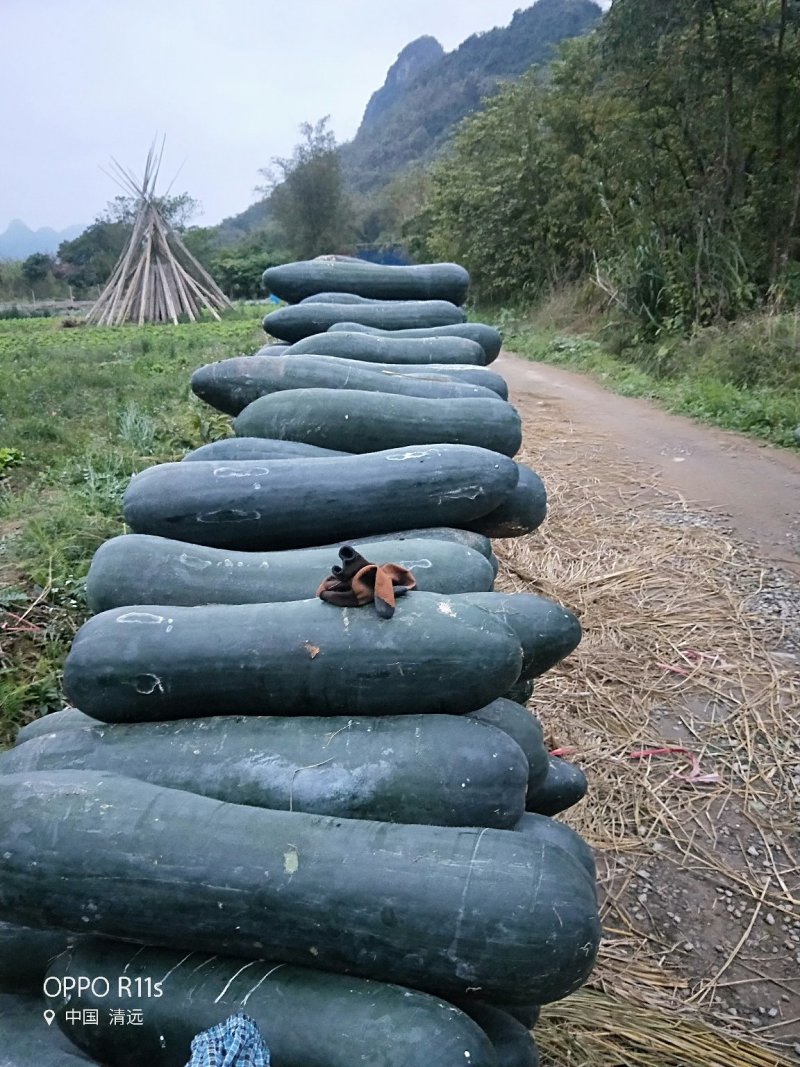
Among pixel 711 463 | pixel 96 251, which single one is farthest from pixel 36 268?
pixel 711 463

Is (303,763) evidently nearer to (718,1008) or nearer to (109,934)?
(109,934)

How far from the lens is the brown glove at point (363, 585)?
4.87 ft

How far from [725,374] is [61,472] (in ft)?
25.0

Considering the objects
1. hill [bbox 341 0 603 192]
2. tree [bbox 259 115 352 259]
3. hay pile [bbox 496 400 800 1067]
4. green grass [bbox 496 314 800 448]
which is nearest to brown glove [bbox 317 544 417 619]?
hay pile [bbox 496 400 800 1067]

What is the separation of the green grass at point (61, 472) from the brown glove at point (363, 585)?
200 cm

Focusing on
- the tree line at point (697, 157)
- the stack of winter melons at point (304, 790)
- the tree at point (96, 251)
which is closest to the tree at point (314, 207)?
the tree at point (96, 251)

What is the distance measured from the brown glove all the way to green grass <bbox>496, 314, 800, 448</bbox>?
6.61m

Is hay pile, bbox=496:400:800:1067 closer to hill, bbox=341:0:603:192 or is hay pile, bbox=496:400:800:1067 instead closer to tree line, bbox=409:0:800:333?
tree line, bbox=409:0:800:333

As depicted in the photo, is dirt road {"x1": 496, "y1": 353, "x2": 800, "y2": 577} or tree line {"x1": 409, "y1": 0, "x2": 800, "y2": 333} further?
tree line {"x1": 409, "y1": 0, "x2": 800, "y2": 333}

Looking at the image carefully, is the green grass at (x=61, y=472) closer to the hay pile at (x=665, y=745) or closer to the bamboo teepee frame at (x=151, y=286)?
the hay pile at (x=665, y=745)

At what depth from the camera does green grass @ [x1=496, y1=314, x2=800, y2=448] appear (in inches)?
303

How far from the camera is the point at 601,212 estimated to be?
16656 mm

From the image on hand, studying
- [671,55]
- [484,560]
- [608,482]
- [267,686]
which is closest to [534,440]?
[608,482]

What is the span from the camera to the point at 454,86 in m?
79.0
